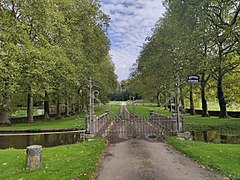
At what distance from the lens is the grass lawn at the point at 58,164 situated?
655 cm

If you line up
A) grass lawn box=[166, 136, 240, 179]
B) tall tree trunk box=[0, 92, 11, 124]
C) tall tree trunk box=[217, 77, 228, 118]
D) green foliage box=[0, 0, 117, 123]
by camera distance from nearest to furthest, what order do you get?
1. grass lawn box=[166, 136, 240, 179]
2. green foliage box=[0, 0, 117, 123]
3. tall tree trunk box=[0, 92, 11, 124]
4. tall tree trunk box=[217, 77, 228, 118]

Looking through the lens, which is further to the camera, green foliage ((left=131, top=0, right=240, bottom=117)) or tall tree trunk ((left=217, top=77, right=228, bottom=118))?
tall tree trunk ((left=217, top=77, right=228, bottom=118))

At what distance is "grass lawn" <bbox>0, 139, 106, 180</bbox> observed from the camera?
6555 mm

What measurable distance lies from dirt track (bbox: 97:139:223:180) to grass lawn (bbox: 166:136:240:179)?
1.11 ft

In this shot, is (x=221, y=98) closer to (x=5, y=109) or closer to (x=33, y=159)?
(x=5, y=109)

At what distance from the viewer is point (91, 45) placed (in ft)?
96.6

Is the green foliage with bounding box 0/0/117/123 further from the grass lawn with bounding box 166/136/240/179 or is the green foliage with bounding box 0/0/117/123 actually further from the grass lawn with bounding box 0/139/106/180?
the grass lawn with bounding box 166/136/240/179

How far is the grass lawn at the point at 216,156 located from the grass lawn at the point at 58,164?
10.9ft

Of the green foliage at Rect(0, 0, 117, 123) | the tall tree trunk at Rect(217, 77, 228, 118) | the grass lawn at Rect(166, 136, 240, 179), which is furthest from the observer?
the tall tree trunk at Rect(217, 77, 228, 118)

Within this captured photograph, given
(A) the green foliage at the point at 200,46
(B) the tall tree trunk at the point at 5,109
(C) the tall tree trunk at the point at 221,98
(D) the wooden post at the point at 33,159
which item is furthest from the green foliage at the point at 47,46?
(C) the tall tree trunk at the point at 221,98

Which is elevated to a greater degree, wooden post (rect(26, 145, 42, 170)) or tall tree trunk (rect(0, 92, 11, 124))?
tall tree trunk (rect(0, 92, 11, 124))

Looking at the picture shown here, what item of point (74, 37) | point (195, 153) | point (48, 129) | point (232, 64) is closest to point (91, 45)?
point (74, 37)

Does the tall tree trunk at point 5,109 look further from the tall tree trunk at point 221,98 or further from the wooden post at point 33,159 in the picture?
the tall tree trunk at point 221,98

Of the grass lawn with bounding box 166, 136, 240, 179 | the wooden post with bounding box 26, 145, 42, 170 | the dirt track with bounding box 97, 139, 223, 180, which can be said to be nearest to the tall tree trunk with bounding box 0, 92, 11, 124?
the dirt track with bounding box 97, 139, 223, 180
